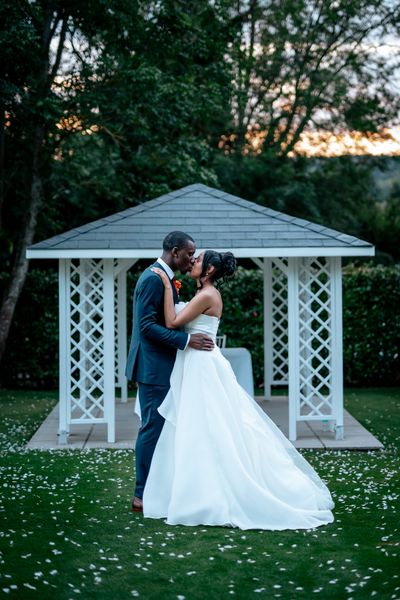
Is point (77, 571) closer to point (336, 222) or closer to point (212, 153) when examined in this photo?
point (212, 153)

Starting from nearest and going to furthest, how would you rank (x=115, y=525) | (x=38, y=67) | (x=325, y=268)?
1. (x=115, y=525)
2. (x=325, y=268)
3. (x=38, y=67)

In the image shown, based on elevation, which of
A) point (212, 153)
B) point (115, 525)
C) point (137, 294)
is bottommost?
point (115, 525)

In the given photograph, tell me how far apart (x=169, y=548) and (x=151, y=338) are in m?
1.46

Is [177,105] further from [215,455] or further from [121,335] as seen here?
[215,455]

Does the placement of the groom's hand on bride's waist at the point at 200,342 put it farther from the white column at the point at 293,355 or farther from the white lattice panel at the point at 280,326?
the white lattice panel at the point at 280,326

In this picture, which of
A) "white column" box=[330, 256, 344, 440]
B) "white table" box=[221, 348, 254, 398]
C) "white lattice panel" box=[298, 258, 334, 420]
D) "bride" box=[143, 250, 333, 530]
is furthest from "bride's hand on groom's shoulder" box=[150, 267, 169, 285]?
"white table" box=[221, 348, 254, 398]

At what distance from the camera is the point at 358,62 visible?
68.7 ft

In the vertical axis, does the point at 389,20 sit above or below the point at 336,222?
above

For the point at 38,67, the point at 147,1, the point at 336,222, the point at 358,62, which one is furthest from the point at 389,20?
the point at 38,67

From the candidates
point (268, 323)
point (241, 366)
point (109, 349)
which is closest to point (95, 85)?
point (268, 323)

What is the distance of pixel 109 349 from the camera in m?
9.16

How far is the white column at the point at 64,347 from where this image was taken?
9.17 m

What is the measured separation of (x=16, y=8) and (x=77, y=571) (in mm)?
9420

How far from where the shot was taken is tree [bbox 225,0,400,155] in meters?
20.5
